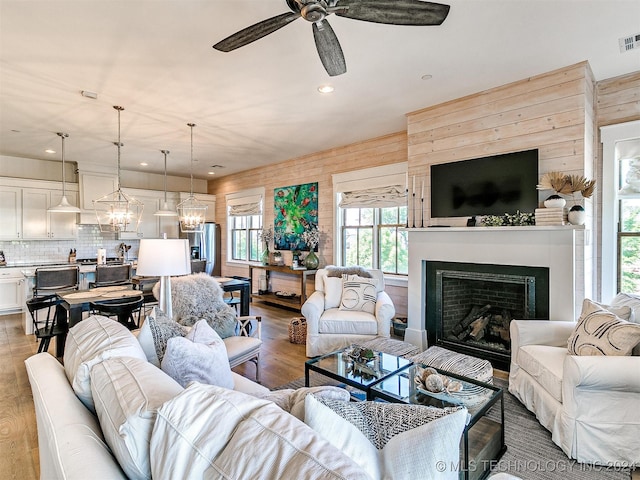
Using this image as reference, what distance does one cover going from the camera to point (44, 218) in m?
6.13

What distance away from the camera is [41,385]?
1379mm

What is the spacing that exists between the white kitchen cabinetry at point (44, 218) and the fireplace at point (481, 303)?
658cm

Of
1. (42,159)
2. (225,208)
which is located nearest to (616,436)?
→ (225,208)

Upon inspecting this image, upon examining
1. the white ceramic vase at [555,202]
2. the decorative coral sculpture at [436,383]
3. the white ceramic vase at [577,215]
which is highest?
the white ceramic vase at [555,202]

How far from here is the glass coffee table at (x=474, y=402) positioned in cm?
187

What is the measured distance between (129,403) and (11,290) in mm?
6417

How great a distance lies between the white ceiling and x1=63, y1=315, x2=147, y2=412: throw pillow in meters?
1.98

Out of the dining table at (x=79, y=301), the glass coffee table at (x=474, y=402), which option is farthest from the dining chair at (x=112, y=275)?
the glass coffee table at (x=474, y=402)

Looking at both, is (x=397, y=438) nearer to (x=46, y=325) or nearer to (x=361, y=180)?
(x=46, y=325)

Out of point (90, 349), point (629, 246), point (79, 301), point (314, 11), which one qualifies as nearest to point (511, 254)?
point (629, 246)

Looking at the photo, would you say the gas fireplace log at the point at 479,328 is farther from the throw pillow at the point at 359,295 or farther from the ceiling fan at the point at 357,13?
the ceiling fan at the point at 357,13

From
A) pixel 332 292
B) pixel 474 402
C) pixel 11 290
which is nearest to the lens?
pixel 474 402

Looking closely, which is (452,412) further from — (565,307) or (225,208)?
(225,208)

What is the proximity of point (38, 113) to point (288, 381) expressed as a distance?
4.19 m
